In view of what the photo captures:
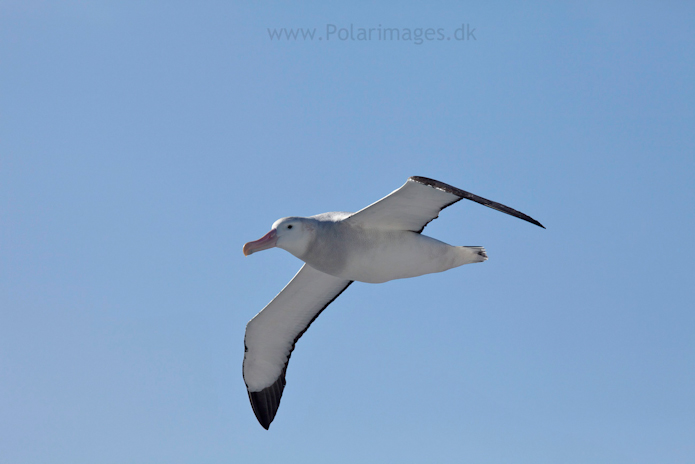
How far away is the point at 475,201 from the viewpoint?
718 centimetres

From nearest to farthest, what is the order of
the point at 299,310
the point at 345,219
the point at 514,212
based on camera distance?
the point at 514,212, the point at 345,219, the point at 299,310

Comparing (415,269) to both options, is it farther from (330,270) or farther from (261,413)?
(261,413)

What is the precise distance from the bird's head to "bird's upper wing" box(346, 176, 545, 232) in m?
0.63

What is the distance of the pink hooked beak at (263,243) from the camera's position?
8.26m

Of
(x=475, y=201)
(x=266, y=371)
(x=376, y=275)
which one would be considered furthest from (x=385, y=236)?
(x=266, y=371)

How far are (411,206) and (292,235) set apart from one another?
1.58 m

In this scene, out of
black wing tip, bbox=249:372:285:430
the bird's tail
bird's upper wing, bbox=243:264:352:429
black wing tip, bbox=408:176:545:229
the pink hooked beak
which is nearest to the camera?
black wing tip, bbox=408:176:545:229

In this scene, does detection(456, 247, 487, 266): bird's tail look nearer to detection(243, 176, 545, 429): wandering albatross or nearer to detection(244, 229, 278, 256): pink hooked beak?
detection(243, 176, 545, 429): wandering albatross

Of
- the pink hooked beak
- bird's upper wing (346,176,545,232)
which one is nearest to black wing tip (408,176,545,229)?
bird's upper wing (346,176,545,232)

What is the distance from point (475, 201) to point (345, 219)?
1.92 m

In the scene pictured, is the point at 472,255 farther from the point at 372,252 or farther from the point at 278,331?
the point at 278,331

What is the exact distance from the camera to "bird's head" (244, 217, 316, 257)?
8062 mm

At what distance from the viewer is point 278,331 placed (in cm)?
1095

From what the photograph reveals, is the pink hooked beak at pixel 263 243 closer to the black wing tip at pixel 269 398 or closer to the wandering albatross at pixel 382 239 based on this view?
the wandering albatross at pixel 382 239
